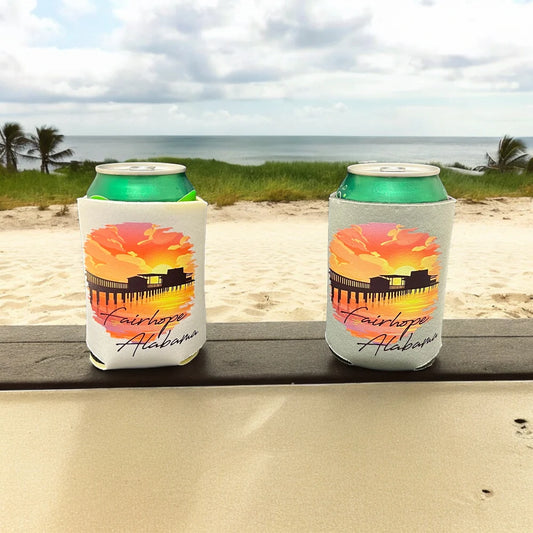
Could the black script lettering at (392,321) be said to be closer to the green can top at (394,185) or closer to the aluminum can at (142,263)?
the green can top at (394,185)

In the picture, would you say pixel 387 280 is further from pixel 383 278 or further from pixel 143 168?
pixel 143 168

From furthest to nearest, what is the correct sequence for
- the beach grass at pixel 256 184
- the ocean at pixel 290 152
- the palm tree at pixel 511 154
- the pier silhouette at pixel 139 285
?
the ocean at pixel 290 152 < the palm tree at pixel 511 154 < the beach grass at pixel 256 184 < the pier silhouette at pixel 139 285

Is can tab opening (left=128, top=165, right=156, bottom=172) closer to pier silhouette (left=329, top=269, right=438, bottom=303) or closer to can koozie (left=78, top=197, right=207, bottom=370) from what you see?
can koozie (left=78, top=197, right=207, bottom=370)

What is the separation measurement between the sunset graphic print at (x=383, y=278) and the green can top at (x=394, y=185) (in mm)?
72

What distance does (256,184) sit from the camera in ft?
35.7

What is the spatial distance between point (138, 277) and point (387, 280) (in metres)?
0.65

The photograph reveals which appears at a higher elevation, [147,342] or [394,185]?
[394,185]

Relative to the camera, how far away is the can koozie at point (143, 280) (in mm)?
1330

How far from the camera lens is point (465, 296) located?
3092 millimetres

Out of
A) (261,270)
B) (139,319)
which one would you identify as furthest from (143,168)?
(261,270)

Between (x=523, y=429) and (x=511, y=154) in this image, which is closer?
(x=523, y=429)

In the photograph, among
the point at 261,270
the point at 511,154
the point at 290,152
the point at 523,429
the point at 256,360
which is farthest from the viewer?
the point at 290,152

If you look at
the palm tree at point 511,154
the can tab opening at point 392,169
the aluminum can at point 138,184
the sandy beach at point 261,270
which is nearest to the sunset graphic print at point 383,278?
the can tab opening at point 392,169

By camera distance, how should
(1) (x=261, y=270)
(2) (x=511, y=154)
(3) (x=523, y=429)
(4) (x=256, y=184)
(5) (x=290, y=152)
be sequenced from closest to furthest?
(3) (x=523, y=429)
(1) (x=261, y=270)
(4) (x=256, y=184)
(2) (x=511, y=154)
(5) (x=290, y=152)
